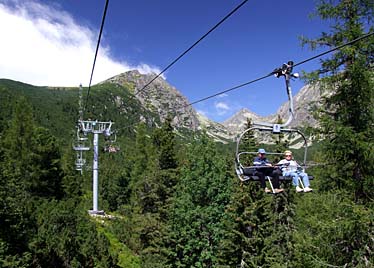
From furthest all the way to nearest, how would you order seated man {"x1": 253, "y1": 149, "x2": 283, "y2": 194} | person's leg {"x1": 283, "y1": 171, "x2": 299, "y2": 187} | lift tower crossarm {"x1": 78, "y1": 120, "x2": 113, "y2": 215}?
1. lift tower crossarm {"x1": 78, "y1": 120, "x2": 113, "y2": 215}
2. seated man {"x1": 253, "y1": 149, "x2": 283, "y2": 194}
3. person's leg {"x1": 283, "y1": 171, "x2": 299, "y2": 187}

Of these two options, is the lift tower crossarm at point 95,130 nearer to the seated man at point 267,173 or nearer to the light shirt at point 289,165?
the seated man at point 267,173

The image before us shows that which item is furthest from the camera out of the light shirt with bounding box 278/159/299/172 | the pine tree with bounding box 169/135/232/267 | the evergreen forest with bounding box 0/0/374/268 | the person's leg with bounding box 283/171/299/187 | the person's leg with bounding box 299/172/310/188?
the pine tree with bounding box 169/135/232/267

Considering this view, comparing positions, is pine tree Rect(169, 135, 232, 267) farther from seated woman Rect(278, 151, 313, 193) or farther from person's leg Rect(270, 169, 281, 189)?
seated woman Rect(278, 151, 313, 193)

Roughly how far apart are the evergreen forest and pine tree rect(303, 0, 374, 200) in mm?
28

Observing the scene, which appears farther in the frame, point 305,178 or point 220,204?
point 220,204

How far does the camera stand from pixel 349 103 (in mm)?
9664

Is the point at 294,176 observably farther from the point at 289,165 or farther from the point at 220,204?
the point at 220,204

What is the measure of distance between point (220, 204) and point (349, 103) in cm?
1625

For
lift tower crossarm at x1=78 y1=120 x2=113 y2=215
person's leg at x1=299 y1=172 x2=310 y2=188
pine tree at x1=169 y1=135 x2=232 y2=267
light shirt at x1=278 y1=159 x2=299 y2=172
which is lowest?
pine tree at x1=169 y1=135 x2=232 y2=267

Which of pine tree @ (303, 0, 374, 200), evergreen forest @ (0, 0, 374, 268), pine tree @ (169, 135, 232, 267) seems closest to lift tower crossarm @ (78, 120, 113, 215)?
evergreen forest @ (0, 0, 374, 268)

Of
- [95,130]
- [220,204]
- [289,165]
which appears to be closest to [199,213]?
[220,204]

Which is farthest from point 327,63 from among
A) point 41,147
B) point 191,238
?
point 41,147

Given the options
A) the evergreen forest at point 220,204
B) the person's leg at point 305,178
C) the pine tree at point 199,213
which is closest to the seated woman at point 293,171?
the person's leg at point 305,178

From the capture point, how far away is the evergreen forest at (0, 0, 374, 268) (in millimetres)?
9297
